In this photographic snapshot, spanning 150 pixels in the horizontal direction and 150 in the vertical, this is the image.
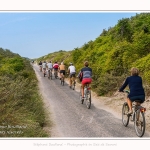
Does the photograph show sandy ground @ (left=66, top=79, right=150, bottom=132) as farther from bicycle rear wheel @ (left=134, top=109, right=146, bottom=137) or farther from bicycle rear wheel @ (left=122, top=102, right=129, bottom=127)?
bicycle rear wheel @ (left=134, top=109, right=146, bottom=137)

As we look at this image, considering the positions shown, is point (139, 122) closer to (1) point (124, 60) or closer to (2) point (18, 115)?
(2) point (18, 115)

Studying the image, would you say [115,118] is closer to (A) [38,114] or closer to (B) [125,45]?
(A) [38,114]

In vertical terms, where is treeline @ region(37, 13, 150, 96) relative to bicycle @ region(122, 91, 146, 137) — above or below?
above

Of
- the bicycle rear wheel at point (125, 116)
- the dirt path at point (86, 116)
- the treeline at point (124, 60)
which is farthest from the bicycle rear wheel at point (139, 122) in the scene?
the treeline at point (124, 60)

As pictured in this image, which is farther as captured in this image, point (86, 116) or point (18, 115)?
point (86, 116)

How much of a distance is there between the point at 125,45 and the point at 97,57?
5.12 m

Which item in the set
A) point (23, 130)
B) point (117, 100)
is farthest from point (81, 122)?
point (117, 100)

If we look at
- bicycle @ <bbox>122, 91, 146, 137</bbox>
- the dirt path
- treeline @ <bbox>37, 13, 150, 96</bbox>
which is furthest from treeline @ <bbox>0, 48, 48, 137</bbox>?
treeline @ <bbox>37, 13, 150, 96</bbox>

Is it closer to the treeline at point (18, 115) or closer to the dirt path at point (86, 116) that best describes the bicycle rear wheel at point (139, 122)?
the dirt path at point (86, 116)

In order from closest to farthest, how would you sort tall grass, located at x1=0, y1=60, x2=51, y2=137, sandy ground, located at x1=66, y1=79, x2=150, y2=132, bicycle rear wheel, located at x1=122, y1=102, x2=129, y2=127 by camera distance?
tall grass, located at x1=0, y1=60, x2=51, y2=137 < bicycle rear wheel, located at x1=122, y1=102, x2=129, y2=127 < sandy ground, located at x1=66, y1=79, x2=150, y2=132

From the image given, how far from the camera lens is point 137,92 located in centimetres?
786

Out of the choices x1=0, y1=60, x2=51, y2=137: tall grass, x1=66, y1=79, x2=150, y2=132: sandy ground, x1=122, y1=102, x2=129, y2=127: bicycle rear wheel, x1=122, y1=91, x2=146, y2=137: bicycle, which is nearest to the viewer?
x1=0, y1=60, x2=51, y2=137: tall grass

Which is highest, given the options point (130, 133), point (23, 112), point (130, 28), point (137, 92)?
point (130, 28)

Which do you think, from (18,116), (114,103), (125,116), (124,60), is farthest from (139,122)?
(124,60)
